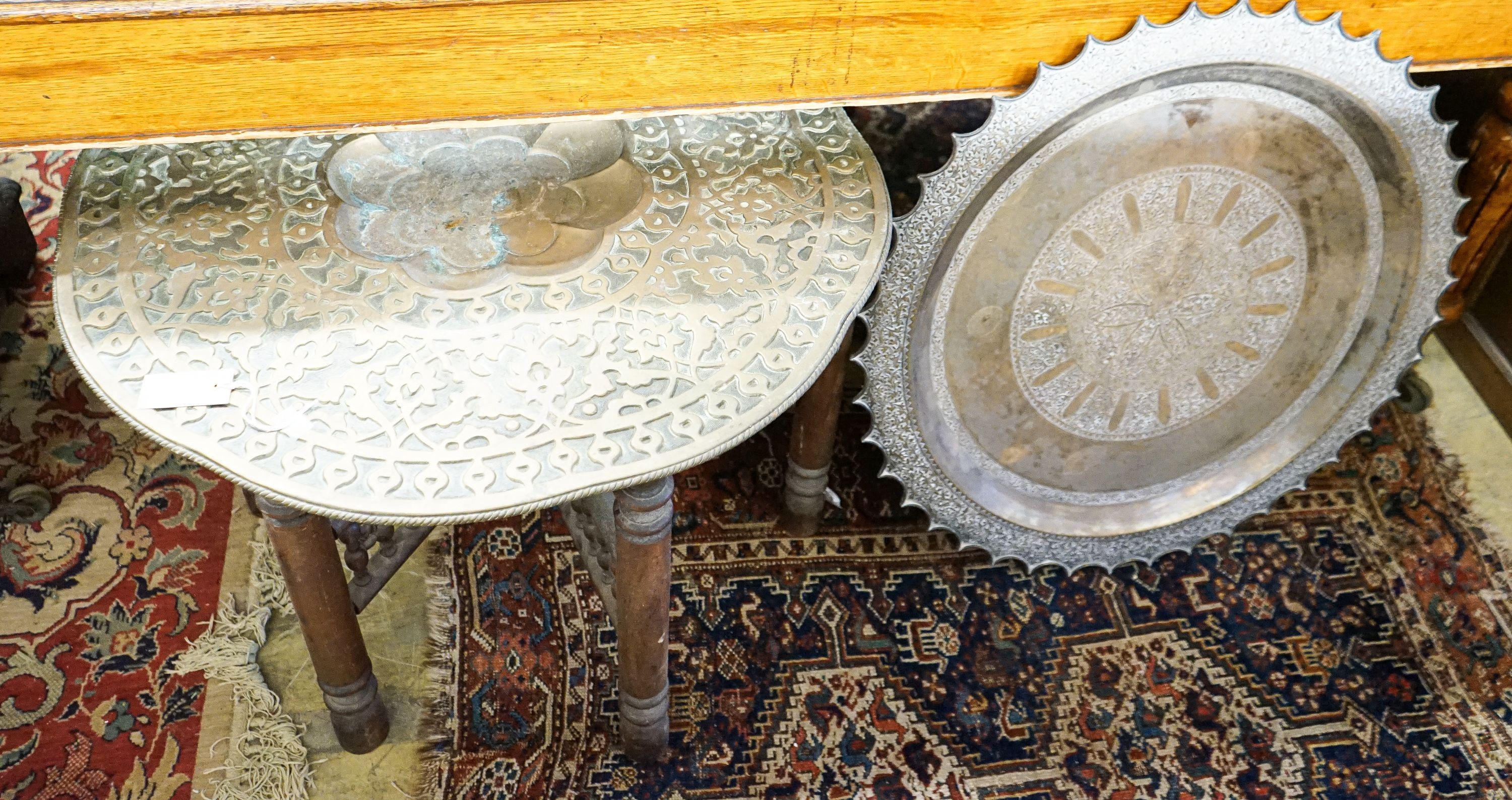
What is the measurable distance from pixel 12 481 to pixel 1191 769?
1.61 m

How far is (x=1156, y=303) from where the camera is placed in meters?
1.47

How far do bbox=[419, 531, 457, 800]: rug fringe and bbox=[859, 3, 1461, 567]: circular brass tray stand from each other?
1.96ft

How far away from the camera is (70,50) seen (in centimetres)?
106

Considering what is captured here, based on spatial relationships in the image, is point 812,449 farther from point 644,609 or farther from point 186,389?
point 186,389

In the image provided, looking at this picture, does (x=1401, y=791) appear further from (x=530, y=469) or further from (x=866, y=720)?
(x=530, y=469)

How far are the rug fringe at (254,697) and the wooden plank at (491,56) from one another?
62 centimetres

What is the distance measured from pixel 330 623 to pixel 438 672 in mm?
268

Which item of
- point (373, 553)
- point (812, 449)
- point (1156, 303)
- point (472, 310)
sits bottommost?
point (373, 553)

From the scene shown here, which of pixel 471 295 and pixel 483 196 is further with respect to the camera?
pixel 483 196

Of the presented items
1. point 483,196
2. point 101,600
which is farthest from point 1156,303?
point 101,600

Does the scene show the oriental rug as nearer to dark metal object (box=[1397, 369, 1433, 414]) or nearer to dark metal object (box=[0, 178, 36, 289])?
dark metal object (box=[0, 178, 36, 289])

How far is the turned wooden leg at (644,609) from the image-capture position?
1.15 meters

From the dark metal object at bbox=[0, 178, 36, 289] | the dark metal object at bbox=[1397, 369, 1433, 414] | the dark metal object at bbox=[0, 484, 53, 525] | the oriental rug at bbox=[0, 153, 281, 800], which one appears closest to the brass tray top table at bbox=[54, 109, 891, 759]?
the oriental rug at bbox=[0, 153, 281, 800]

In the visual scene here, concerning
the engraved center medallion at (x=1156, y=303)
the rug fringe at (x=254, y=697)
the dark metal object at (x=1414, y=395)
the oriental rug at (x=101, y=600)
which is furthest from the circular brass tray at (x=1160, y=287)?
the oriental rug at (x=101, y=600)
